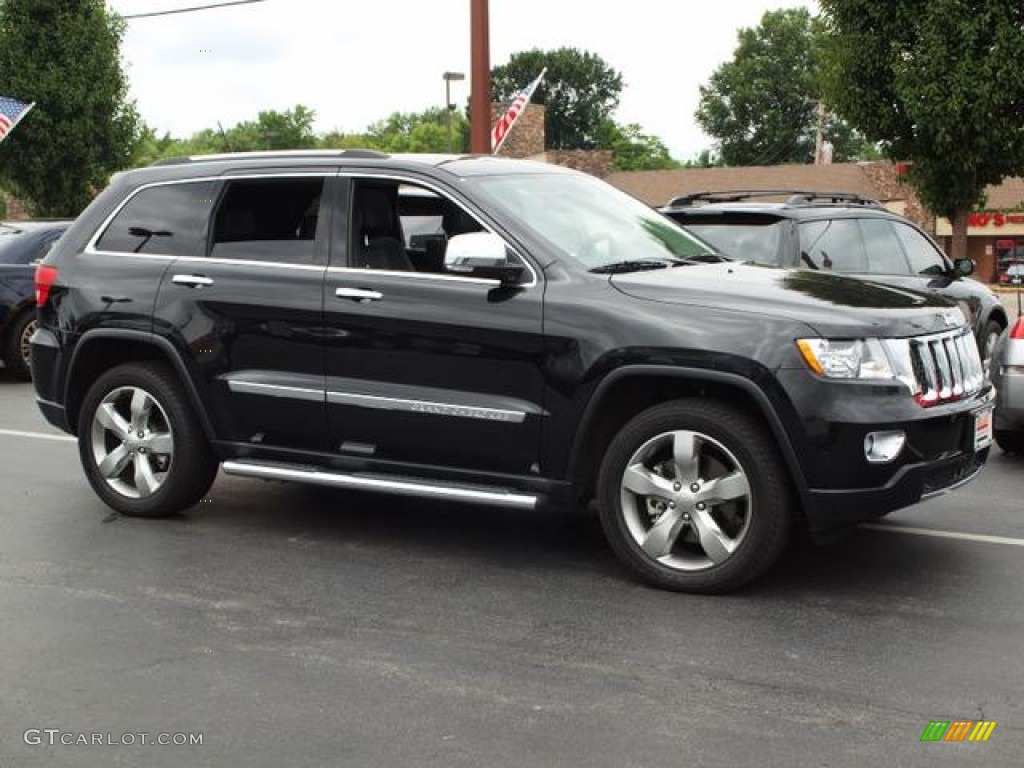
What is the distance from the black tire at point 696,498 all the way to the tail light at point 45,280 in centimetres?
329

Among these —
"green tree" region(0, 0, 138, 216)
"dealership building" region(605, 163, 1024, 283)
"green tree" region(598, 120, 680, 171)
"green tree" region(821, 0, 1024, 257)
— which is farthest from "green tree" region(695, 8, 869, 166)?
"green tree" region(821, 0, 1024, 257)

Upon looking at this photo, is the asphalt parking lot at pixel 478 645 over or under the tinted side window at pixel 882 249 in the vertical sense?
under

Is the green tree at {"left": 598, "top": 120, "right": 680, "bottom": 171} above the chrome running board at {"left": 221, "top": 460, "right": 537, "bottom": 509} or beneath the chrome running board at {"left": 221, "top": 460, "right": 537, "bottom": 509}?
above

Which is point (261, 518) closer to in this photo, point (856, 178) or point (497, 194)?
point (497, 194)

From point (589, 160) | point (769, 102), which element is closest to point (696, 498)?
point (589, 160)

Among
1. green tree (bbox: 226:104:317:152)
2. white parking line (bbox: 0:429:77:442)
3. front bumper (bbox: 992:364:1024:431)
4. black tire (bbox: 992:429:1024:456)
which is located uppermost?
green tree (bbox: 226:104:317:152)

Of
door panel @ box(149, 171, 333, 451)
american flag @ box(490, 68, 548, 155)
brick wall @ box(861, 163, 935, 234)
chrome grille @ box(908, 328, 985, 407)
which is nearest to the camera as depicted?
chrome grille @ box(908, 328, 985, 407)

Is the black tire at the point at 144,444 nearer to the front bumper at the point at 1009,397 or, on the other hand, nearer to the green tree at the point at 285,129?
the front bumper at the point at 1009,397

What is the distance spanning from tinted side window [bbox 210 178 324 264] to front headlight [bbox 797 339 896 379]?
245 centimetres

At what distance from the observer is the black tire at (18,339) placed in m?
13.5

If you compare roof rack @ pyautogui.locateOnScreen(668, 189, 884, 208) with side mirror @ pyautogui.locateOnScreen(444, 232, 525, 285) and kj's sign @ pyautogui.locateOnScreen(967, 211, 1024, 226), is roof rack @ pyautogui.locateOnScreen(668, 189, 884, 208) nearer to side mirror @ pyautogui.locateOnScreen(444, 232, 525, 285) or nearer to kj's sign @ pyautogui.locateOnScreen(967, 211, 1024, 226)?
side mirror @ pyautogui.locateOnScreen(444, 232, 525, 285)

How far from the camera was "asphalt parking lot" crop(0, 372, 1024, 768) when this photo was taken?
Result: 4.16m

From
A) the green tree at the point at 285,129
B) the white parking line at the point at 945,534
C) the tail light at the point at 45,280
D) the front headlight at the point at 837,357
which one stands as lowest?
the white parking line at the point at 945,534

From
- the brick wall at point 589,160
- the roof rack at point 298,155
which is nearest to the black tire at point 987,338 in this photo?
the roof rack at point 298,155
